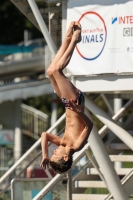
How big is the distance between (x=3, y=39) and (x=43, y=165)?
43.9 meters

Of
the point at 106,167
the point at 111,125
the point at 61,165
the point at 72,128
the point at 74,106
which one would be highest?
the point at 74,106

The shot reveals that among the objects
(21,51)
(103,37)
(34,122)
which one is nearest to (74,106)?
(103,37)

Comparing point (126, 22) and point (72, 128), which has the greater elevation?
point (126, 22)

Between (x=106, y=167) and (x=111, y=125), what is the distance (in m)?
0.74

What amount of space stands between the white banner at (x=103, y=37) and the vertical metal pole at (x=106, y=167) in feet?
4.06

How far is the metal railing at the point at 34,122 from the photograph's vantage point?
36.2 meters

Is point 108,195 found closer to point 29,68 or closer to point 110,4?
point 110,4

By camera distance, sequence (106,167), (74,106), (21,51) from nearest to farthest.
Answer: (74,106) < (106,167) < (21,51)

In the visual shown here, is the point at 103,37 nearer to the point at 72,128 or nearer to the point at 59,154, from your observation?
the point at 72,128

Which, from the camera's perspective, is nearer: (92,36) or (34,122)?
(92,36)

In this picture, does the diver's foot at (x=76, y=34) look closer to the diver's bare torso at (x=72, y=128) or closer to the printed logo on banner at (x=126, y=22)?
the diver's bare torso at (x=72, y=128)

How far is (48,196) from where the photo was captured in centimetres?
1498

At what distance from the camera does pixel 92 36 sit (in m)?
14.6

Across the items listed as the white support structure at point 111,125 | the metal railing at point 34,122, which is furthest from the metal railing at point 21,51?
the white support structure at point 111,125
